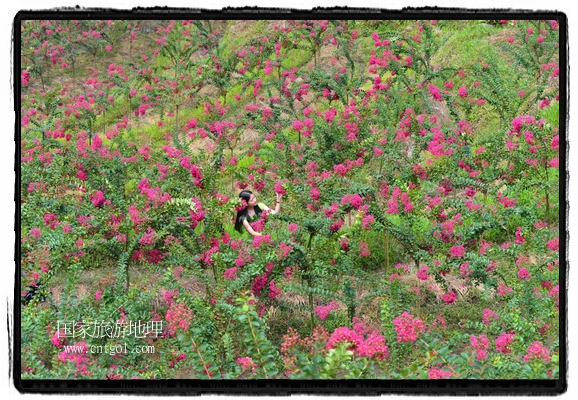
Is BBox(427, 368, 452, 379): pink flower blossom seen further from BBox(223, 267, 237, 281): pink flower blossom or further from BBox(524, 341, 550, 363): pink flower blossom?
BBox(223, 267, 237, 281): pink flower blossom

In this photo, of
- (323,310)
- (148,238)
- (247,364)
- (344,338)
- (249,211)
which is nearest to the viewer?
(344,338)

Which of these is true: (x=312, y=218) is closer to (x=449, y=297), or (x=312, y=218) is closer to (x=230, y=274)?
(x=230, y=274)

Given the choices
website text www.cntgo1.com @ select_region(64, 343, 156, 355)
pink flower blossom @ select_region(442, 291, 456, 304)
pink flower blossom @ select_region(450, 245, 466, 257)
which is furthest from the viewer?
pink flower blossom @ select_region(450, 245, 466, 257)

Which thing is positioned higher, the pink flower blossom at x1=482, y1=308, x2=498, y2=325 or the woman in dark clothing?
the woman in dark clothing

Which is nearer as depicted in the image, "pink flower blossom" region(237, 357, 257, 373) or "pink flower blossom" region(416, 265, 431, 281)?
"pink flower blossom" region(237, 357, 257, 373)

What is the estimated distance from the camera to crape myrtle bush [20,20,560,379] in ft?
16.2

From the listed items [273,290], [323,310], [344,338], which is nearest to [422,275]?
[323,310]

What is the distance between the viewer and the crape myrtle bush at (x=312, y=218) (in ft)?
16.2

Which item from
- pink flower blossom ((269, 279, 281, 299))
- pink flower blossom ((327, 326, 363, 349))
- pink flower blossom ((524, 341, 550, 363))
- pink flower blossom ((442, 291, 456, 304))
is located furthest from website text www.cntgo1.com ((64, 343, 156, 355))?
pink flower blossom ((524, 341, 550, 363))

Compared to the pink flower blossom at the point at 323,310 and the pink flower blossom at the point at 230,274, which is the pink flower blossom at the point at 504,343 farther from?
the pink flower blossom at the point at 230,274

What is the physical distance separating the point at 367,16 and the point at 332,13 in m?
0.26

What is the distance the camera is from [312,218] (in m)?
5.70

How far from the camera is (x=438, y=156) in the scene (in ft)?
22.7

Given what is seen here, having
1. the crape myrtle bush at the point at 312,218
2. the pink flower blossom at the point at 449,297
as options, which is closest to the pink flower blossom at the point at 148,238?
the crape myrtle bush at the point at 312,218
